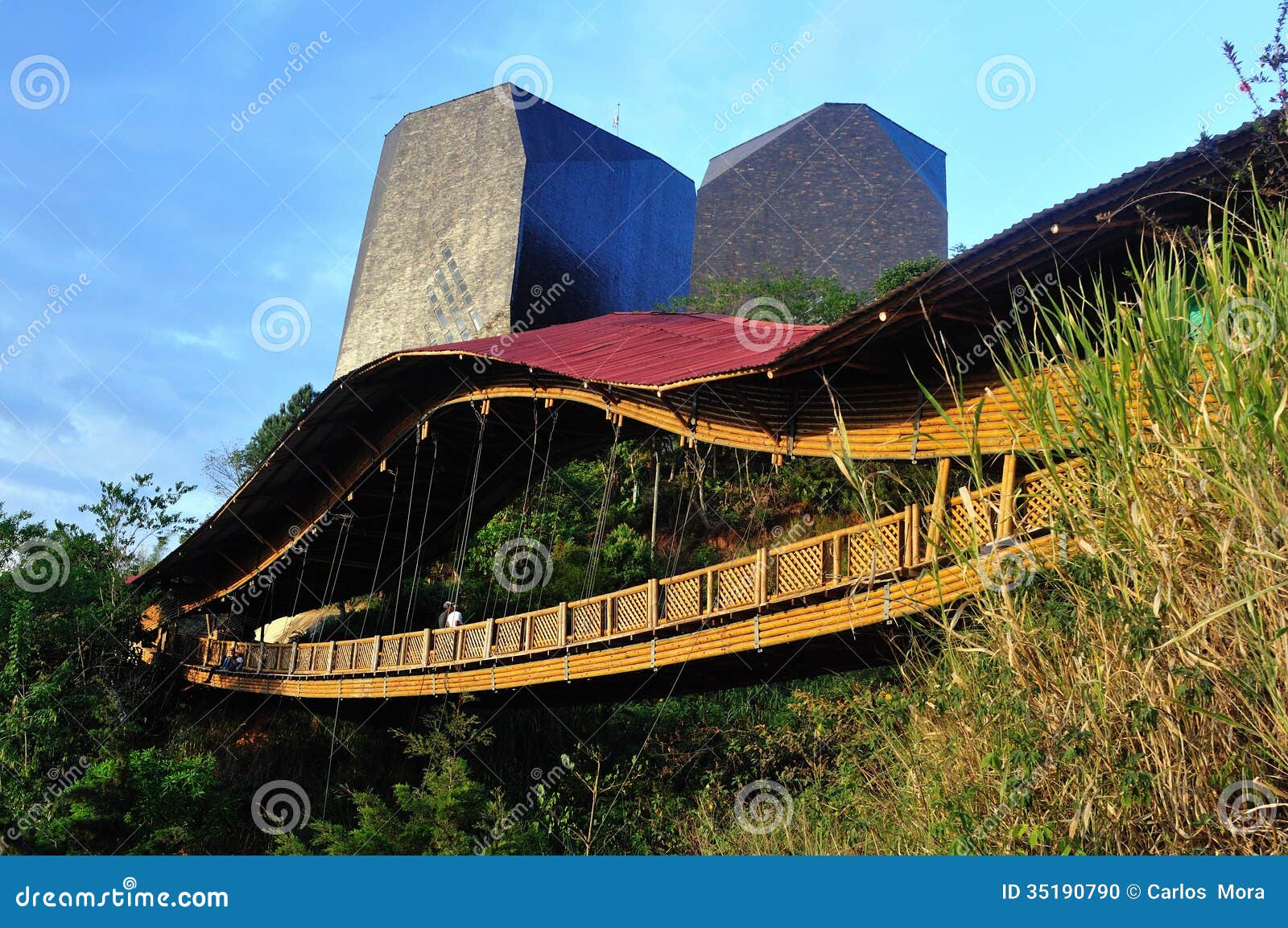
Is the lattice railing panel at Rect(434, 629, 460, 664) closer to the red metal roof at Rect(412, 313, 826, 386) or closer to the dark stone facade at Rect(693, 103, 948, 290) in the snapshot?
the red metal roof at Rect(412, 313, 826, 386)

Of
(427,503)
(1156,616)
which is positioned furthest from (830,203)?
(1156,616)

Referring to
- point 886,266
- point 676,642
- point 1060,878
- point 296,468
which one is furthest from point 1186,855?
point 886,266

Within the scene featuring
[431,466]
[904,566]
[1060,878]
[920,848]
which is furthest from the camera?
[431,466]

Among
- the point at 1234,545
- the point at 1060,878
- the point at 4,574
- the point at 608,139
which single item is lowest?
the point at 1060,878

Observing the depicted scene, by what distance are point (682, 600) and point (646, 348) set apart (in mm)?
4625

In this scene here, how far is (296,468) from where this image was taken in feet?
63.8

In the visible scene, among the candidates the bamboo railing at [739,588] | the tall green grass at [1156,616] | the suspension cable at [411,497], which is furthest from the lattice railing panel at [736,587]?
the suspension cable at [411,497]

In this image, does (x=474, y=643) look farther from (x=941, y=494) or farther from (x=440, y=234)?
(x=440, y=234)

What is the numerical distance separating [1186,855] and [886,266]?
31.4m

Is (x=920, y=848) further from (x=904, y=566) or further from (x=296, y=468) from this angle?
(x=296, y=468)

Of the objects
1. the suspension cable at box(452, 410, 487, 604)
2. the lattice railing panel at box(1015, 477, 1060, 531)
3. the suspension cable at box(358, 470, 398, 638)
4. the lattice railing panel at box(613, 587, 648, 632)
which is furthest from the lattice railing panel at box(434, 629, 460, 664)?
the lattice railing panel at box(1015, 477, 1060, 531)

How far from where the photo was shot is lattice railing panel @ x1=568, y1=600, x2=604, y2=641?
1273 centimetres

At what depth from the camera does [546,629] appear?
44.9 ft

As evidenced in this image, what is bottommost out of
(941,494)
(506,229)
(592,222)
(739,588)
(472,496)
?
(739,588)
